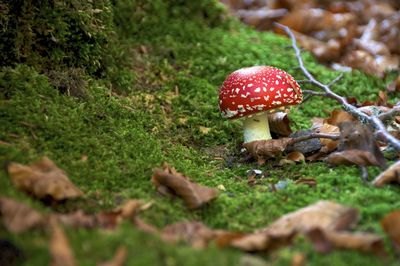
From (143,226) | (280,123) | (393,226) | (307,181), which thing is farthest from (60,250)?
(280,123)

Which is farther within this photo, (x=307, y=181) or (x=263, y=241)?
(x=307, y=181)

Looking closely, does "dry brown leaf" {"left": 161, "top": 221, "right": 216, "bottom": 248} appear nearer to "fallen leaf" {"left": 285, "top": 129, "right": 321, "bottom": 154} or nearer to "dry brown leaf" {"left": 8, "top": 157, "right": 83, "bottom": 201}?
"dry brown leaf" {"left": 8, "top": 157, "right": 83, "bottom": 201}

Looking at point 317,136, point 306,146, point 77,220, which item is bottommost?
point 306,146

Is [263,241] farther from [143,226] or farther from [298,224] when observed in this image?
[143,226]

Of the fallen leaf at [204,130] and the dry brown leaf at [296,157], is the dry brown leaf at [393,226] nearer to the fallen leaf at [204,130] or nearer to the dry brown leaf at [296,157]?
the dry brown leaf at [296,157]

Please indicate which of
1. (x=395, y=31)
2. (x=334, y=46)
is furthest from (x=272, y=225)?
(x=395, y=31)

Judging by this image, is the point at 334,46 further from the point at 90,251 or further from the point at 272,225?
the point at 90,251

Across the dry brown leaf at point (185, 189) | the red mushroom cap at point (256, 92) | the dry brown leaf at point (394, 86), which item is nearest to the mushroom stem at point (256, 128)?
the red mushroom cap at point (256, 92)
